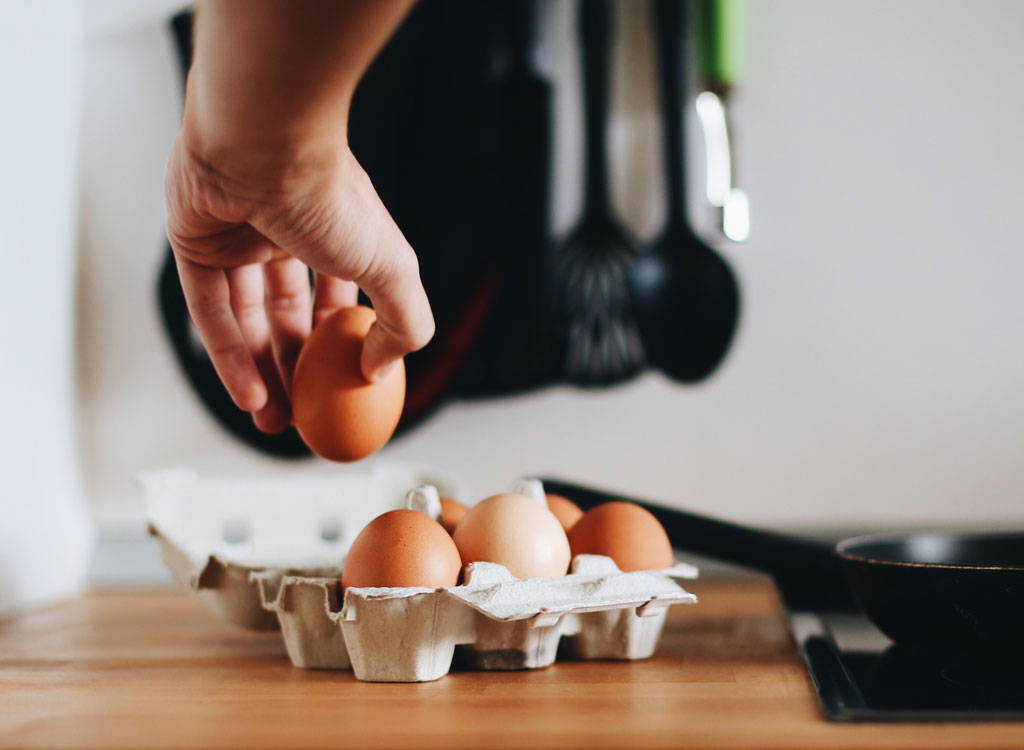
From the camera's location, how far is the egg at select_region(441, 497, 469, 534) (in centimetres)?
69

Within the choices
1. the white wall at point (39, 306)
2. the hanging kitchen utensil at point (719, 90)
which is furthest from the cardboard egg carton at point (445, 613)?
the hanging kitchen utensil at point (719, 90)

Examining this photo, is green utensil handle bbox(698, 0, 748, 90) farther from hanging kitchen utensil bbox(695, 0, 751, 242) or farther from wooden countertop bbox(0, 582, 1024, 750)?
wooden countertop bbox(0, 582, 1024, 750)

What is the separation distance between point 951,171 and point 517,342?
53cm

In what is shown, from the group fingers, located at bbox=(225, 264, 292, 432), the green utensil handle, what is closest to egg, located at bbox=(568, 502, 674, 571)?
fingers, located at bbox=(225, 264, 292, 432)

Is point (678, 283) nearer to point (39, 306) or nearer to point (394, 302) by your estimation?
point (394, 302)

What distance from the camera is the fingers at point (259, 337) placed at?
28.2 inches

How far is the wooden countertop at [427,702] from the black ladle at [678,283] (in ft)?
1.15

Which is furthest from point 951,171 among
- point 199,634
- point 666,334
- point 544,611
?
point 199,634

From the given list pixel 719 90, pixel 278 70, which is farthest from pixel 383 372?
pixel 719 90

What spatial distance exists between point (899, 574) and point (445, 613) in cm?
30

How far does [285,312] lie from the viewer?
0.73 meters

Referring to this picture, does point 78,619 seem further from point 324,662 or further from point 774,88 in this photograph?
point 774,88

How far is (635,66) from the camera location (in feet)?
3.64

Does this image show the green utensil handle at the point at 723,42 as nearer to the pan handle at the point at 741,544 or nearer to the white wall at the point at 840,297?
the white wall at the point at 840,297
